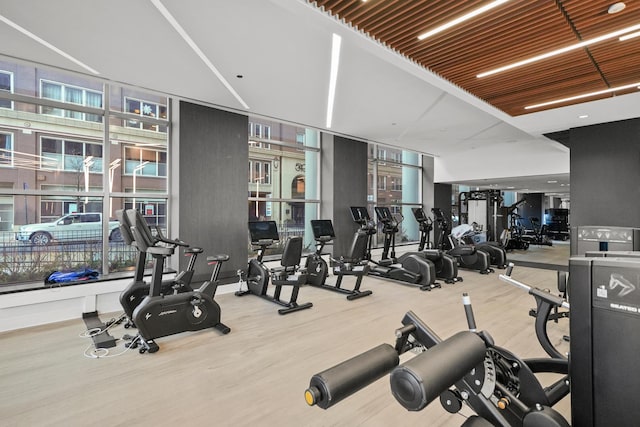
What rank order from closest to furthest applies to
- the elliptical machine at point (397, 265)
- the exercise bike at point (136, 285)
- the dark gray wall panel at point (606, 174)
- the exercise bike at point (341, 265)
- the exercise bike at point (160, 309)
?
the exercise bike at point (160, 309)
the exercise bike at point (136, 285)
the dark gray wall panel at point (606, 174)
the exercise bike at point (341, 265)
the elliptical machine at point (397, 265)

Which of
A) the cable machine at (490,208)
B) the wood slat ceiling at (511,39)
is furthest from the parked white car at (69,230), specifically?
the cable machine at (490,208)

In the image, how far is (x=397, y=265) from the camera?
22.0ft

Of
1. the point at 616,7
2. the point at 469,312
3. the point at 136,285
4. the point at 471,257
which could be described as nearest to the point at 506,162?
the point at 471,257

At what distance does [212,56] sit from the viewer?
3814mm

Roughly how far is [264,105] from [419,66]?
112 inches

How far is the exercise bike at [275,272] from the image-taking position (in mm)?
4688

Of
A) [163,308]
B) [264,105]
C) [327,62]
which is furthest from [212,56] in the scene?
[163,308]

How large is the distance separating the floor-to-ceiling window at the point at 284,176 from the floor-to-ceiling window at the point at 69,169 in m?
1.85

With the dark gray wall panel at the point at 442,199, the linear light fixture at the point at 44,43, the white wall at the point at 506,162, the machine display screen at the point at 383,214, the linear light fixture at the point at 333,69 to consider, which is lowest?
the machine display screen at the point at 383,214

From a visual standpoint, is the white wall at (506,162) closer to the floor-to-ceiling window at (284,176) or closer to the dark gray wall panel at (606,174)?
the dark gray wall panel at (606,174)

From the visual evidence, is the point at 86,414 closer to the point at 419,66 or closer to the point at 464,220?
the point at 419,66

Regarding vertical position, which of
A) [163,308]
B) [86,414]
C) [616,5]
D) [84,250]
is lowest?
[86,414]

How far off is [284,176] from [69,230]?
3963mm

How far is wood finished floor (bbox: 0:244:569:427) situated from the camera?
2.25m
